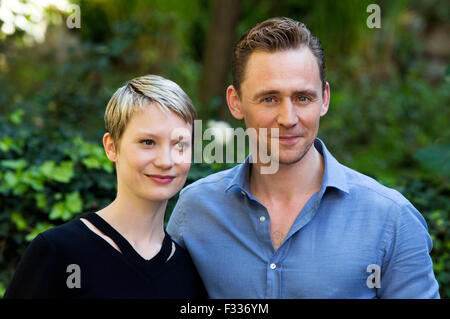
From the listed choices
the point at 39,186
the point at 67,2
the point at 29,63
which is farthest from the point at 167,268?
the point at 29,63

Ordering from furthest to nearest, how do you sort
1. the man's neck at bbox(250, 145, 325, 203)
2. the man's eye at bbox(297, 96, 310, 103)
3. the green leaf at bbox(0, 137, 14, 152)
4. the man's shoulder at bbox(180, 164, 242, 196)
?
the green leaf at bbox(0, 137, 14, 152), the man's shoulder at bbox(180, 164, 242, 196), the man's neck at bbox(250, 145, 325, 203), the man's eye at bbox(297, 96, 310, 103)

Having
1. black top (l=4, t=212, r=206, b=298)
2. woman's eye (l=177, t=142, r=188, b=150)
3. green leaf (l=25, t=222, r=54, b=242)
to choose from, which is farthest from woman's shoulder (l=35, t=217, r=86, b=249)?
green leaf (l=25, t=222, r=54, b=242)

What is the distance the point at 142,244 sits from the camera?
1967mm

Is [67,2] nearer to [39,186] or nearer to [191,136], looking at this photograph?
[39,186]

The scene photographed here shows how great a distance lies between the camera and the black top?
1.76 metres

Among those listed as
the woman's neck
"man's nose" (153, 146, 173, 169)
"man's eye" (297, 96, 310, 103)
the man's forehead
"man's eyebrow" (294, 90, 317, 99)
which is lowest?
the woman's neck

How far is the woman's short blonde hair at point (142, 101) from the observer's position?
1930 millimetres

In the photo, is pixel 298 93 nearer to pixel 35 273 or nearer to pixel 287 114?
pixel 287 114

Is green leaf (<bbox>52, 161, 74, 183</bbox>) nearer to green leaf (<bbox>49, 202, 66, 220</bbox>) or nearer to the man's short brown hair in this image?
green leaf (<bbox>49, 202, 66, 220</bbox>)

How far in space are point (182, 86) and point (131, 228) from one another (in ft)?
13.9

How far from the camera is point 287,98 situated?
6.80ft

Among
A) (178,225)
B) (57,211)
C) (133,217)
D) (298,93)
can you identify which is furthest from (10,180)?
(298,93)

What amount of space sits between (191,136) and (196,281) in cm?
55

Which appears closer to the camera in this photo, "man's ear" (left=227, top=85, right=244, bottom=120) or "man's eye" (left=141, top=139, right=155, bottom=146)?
"man's eye" (left=141, top=139, right=155, bottom=146)
